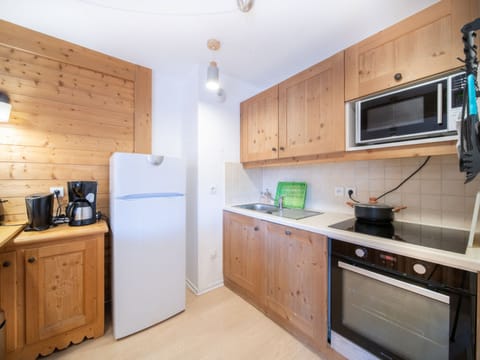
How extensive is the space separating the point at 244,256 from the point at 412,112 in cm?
176

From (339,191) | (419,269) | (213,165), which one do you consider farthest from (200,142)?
(419,269)

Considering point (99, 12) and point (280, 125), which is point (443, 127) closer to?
point (280, 125)

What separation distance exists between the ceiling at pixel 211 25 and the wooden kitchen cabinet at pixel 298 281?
1.58m

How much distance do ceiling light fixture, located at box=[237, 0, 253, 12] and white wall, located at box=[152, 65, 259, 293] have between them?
915 millimetres

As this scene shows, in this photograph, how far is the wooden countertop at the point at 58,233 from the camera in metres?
1.31

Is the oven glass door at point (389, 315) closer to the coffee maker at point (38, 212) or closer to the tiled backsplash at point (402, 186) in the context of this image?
the tiled backsplash at point (402, 186)

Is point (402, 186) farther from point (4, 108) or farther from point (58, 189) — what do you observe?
point (4, 108)

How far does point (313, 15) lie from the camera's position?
146cm

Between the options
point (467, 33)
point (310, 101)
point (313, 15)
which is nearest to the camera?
point (467, 33)

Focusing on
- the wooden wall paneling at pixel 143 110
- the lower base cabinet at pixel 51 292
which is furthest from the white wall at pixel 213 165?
the lower base cabinet at pixel 51 292

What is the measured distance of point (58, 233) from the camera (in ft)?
4.61

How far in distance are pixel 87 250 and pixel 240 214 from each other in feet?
4.26

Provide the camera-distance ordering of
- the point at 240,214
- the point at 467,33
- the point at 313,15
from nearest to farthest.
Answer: the point at 467,33, the point at 313,15, the point at 240,214

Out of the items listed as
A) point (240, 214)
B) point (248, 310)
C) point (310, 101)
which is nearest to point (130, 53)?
point (310, 101)
